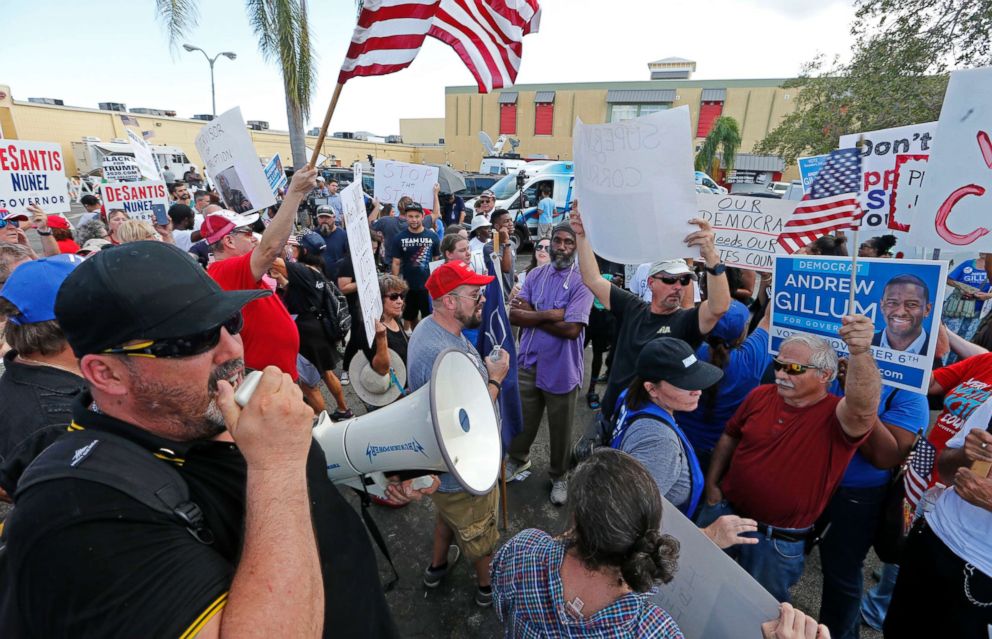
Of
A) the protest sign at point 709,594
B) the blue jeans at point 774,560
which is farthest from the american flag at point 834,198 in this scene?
the protest sign at point 709,594

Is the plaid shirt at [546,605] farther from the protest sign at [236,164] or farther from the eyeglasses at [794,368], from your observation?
the protest sign at [236,164]

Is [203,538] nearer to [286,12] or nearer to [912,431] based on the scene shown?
[912,431]

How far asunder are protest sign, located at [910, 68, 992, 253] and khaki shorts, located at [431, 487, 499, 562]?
2711mm

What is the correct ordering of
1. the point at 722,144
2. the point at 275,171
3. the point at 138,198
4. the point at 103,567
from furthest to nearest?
the point at 722,144, the point at 275,171, the point at 138,198, the point at 103,567

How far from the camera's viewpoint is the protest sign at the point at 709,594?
4.42ft

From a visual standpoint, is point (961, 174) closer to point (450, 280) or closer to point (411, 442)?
point (450, 280)

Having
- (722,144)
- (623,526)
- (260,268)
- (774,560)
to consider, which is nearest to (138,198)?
(260,268)

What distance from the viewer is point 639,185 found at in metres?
2.57

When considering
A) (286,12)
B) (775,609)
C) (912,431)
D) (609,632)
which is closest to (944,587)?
(912,431)

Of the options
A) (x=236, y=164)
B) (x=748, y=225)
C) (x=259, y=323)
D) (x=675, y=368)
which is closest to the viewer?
(x=675, y=368)

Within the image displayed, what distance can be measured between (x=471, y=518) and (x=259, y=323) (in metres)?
1.80

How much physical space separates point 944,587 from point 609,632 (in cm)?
162

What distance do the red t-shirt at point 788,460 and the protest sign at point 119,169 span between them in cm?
895

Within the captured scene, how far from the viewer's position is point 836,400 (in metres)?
2.15
